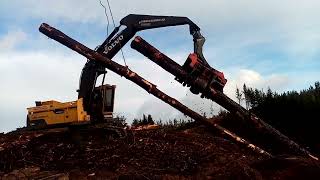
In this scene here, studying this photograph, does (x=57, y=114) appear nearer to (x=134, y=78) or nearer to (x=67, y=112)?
(x=67, y=112)

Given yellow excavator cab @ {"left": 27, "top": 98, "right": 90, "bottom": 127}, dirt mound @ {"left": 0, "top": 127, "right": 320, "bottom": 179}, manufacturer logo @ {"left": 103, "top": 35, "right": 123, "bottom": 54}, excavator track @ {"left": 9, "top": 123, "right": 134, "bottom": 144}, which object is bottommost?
dirt mound @ {"left": 0, "top": 127, "right": 320, "bottom": 179}

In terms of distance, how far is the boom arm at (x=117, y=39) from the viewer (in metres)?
16.8

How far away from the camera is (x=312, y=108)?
62.2 feet

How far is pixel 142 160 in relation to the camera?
14.3 metres

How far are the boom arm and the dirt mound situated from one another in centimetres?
168

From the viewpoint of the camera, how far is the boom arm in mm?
16828

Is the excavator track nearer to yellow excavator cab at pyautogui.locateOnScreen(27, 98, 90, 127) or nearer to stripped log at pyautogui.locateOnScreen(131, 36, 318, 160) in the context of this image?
yellow excavator cab at pyautogui.locateOnScreen(27, 98, 90, 127)

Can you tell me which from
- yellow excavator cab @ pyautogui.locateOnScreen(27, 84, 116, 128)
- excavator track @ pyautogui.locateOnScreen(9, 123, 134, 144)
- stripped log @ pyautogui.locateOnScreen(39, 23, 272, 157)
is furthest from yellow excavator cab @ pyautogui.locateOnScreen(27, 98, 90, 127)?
stripped log @ pyautogui.locateOnScreen(39, 23, 272, 157)

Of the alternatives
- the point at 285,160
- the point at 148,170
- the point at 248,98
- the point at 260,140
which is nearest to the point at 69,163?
the point at 148,170

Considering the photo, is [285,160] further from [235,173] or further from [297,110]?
[297,110]

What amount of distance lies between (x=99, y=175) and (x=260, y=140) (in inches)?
303

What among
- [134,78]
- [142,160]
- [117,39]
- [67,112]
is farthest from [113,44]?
[142,160]

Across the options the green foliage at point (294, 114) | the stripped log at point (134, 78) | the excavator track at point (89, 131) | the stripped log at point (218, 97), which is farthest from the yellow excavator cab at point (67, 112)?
the green foliage at point (294, 114)

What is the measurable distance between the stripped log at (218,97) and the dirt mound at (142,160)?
0.92m
